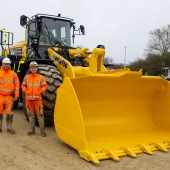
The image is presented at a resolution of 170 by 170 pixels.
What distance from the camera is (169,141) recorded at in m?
5.02

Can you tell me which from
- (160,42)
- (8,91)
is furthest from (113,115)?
(160,42)

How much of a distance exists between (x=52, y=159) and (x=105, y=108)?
5.17 feet

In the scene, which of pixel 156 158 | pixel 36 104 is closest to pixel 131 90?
pixel 156 158

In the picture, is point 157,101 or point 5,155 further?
point 157,101

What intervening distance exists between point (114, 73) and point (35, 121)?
224 centimetres

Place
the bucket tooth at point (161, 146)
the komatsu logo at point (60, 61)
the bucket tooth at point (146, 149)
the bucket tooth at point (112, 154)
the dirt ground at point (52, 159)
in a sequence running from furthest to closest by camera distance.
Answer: the komatsu logo at point (60, 61) → the bucket tooth at point (161, 146) → the bucket tooth at point (146, 149) → the bucket tooth at point (112, 154) → the dirt ground at point (52, 159)

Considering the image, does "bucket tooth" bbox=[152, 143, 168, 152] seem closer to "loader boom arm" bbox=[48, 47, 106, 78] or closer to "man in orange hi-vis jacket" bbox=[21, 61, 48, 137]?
"loader boom arm" bbox=[48, 47, 106, 78]

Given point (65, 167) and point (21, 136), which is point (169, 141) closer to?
point (65, 167)

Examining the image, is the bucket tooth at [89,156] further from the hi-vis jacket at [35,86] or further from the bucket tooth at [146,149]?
the hi-vis jacket at [35,86]

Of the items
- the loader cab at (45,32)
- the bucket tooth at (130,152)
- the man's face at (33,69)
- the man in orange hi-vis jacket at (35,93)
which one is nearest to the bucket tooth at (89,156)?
the bucket tooth at (130,152)

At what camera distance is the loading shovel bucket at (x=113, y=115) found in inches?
175

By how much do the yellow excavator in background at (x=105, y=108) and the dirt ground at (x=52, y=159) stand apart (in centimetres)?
13

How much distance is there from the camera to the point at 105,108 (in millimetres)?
5375

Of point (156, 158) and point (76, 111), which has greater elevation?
point (76, 111)
